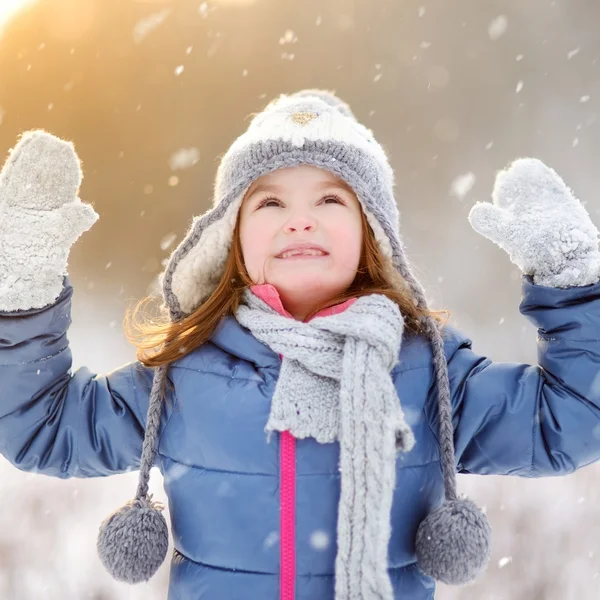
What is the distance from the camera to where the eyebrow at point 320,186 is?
147cm

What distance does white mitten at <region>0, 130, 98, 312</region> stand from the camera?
1.32m

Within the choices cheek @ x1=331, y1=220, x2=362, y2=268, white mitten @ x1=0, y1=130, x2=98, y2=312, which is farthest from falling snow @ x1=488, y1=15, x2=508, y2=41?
white mitten @ x1=0, y1=130, x2=98, y2=312

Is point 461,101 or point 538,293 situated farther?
point 461,101

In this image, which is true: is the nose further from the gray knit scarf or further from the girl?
the gray knit scarf

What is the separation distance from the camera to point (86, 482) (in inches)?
97.8

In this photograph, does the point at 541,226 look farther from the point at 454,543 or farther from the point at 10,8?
the point at 10,8

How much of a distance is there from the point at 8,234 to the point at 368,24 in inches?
191

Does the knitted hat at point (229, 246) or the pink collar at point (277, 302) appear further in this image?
the pink collar at point (277, 302)

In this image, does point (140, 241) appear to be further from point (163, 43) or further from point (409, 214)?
point (409, 214)

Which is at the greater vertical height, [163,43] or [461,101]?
[163,43]

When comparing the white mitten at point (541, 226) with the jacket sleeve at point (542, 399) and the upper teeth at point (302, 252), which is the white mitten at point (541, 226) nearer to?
the jacket sleeve at point (542, 399)

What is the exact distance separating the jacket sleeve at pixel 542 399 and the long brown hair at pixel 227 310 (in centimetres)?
19

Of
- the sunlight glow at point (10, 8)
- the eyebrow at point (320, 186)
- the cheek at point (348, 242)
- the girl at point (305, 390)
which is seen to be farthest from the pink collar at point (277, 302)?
the sunlight glow at point (10, 8)

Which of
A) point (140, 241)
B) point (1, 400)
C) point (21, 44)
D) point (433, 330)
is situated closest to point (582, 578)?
point (433, 330)
